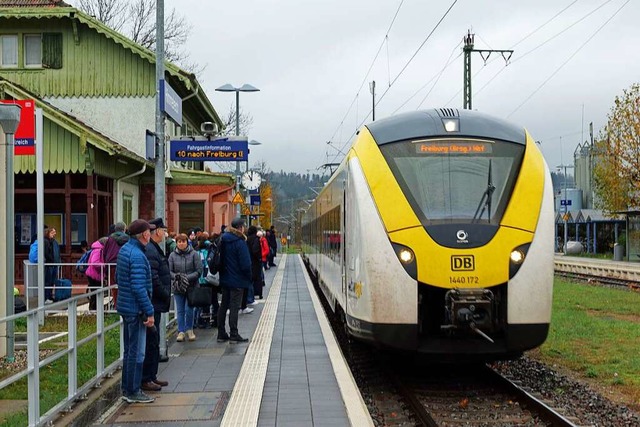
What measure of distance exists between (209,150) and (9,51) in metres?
16.1

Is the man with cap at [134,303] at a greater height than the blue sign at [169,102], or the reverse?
the blue sign at [169,102]

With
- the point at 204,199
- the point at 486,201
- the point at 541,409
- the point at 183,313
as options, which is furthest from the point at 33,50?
the point at 541,409

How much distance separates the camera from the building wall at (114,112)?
27.2m

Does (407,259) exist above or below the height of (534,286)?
above

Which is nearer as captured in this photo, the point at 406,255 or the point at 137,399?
the point at 137,399

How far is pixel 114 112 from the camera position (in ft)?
89.7

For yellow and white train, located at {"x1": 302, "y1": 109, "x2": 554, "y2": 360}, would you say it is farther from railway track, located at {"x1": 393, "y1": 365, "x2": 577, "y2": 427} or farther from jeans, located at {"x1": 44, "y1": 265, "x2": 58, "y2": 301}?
jeans, located at {"x1": 44, "y1": 265, "x2": 58, "y2": 301}

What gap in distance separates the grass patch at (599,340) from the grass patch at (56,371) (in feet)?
19.4

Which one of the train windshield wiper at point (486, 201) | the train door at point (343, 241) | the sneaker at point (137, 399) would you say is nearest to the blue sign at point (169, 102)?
the train door at point (343, 241)

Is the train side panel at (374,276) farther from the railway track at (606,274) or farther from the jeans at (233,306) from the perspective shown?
the railway track at (606,274)

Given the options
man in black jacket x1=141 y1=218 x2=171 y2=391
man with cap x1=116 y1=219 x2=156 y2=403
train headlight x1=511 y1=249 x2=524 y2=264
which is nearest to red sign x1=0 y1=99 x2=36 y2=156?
man in black jacket x1=141 y1=218 x2=171 y2=391

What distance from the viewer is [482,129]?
30.6 ft

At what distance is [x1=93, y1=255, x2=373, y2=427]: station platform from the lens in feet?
23.5

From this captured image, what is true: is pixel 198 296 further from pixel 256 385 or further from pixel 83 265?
pixel 83 265
